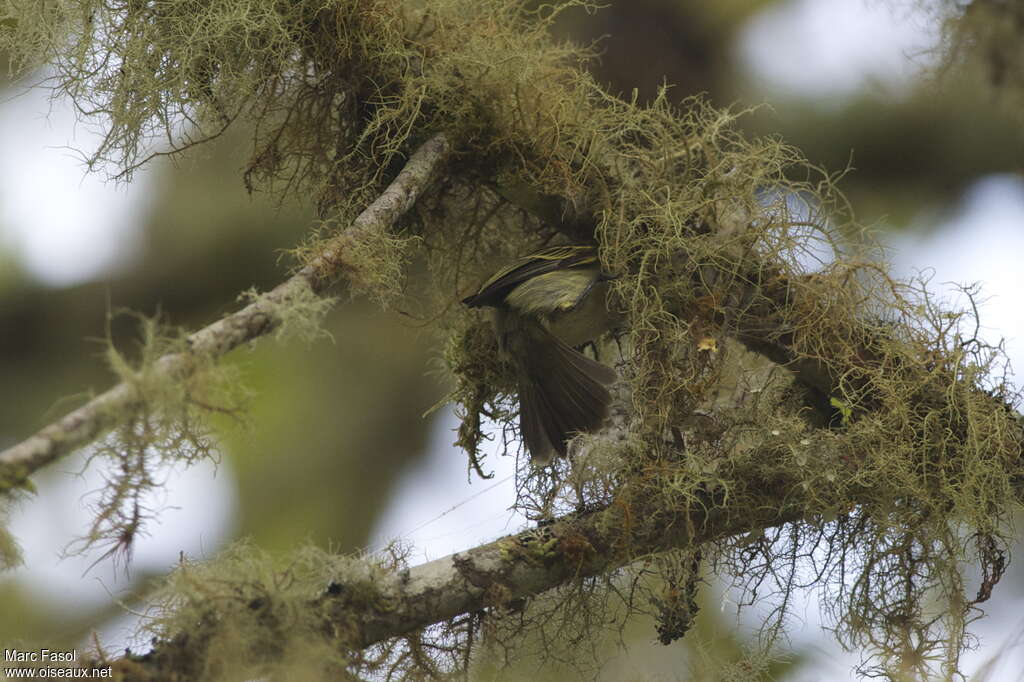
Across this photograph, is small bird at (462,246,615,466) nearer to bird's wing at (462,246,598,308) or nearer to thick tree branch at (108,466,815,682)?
bird's wing at (462,246,598,308)

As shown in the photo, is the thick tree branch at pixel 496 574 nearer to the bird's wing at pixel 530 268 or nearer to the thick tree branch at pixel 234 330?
the thick tree branch at pixel 234 330

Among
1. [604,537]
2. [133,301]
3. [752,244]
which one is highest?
[133,301]

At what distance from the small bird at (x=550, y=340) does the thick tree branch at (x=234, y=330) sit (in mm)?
279

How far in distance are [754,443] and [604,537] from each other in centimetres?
35

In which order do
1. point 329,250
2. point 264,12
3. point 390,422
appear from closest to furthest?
point 329,250 → point 264,12 → point 390,422

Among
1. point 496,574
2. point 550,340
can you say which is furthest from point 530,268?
point 496,574

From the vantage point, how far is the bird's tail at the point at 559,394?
2135 millimetres

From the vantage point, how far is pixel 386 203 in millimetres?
1909

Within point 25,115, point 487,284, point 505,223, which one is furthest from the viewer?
point 25,115

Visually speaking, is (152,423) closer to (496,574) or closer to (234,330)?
(234,330)

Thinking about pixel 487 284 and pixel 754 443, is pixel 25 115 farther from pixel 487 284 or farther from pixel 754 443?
pixel 754 443

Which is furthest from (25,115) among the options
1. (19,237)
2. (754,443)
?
(754,443)

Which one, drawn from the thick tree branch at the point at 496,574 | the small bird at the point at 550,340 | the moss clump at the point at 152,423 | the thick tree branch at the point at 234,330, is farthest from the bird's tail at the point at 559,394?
the moss clump at the point at 152,423

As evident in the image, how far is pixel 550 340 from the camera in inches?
84.3
